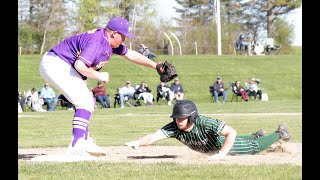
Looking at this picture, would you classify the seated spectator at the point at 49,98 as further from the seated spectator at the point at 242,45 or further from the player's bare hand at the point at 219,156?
the seated spectator at the point at 242,45

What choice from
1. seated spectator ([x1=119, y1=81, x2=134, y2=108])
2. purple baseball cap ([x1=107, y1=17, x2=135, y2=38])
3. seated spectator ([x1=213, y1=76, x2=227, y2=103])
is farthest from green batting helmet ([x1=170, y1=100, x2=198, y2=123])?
seated spectator ([x1=213, y1=76, x2=227, y2=103])

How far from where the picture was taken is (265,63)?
49.5 meters

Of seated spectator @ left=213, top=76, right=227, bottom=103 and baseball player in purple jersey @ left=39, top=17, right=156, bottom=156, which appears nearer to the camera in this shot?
baseball player in purple jersey @ left=39, top=17, right=156, bottom=156

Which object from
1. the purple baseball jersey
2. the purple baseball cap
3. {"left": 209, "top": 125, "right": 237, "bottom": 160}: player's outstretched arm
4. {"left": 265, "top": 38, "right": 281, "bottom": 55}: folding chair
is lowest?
{"left": 209, "top": 125, "right": 237, "bottom": 160}: player's outstretched arm

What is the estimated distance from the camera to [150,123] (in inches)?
701

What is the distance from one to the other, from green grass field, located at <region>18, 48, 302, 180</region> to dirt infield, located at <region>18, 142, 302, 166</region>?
A: 504 millimetres

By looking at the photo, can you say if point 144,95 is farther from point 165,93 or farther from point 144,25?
point 144,25

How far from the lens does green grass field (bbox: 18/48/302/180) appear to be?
7305 millimetres

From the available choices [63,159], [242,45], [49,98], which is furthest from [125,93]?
[242,45]

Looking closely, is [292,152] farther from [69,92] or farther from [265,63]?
[265,63]

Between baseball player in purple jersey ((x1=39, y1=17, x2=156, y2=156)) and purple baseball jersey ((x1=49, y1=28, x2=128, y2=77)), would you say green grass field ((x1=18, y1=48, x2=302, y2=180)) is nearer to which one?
baseball player in purple jersey ((x1=39, y1=17, x2=156, y2=156))

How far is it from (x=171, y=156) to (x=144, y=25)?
51881 mm

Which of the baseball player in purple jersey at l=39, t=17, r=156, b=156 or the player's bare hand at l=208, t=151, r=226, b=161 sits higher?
the baseball player in purple jersey at l=39, t=17, r=156, b=156

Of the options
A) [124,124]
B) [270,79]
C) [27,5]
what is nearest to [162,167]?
[124,124]
